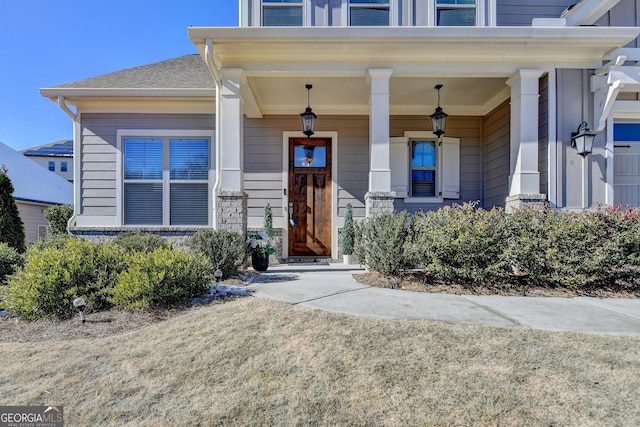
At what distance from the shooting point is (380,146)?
5.02 m

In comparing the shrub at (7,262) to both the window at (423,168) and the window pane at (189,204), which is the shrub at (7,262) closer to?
the window pane at (189,204)

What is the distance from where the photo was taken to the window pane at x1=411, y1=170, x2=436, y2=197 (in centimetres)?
690

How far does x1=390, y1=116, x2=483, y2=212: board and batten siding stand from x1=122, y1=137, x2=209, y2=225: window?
404 cm

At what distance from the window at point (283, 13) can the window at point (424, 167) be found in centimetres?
290

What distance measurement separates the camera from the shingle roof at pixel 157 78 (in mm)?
6340

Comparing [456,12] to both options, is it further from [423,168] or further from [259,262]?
[259,262]

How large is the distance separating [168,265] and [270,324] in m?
1.34

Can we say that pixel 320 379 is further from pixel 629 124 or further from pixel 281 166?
pixel 629 124

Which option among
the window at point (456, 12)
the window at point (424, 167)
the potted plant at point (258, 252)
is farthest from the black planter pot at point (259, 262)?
the window at point (456, 12)

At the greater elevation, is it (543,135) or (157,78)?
(157,78)

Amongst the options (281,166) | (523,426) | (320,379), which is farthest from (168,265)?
(281,166)

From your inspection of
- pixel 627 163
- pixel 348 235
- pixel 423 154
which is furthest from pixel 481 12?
pixel 348 235

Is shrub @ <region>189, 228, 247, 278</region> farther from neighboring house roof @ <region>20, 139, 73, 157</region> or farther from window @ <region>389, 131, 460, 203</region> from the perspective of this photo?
neighboring house roof @ <region>20, 139, 73, 157</region>

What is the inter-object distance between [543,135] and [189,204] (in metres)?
6.43
